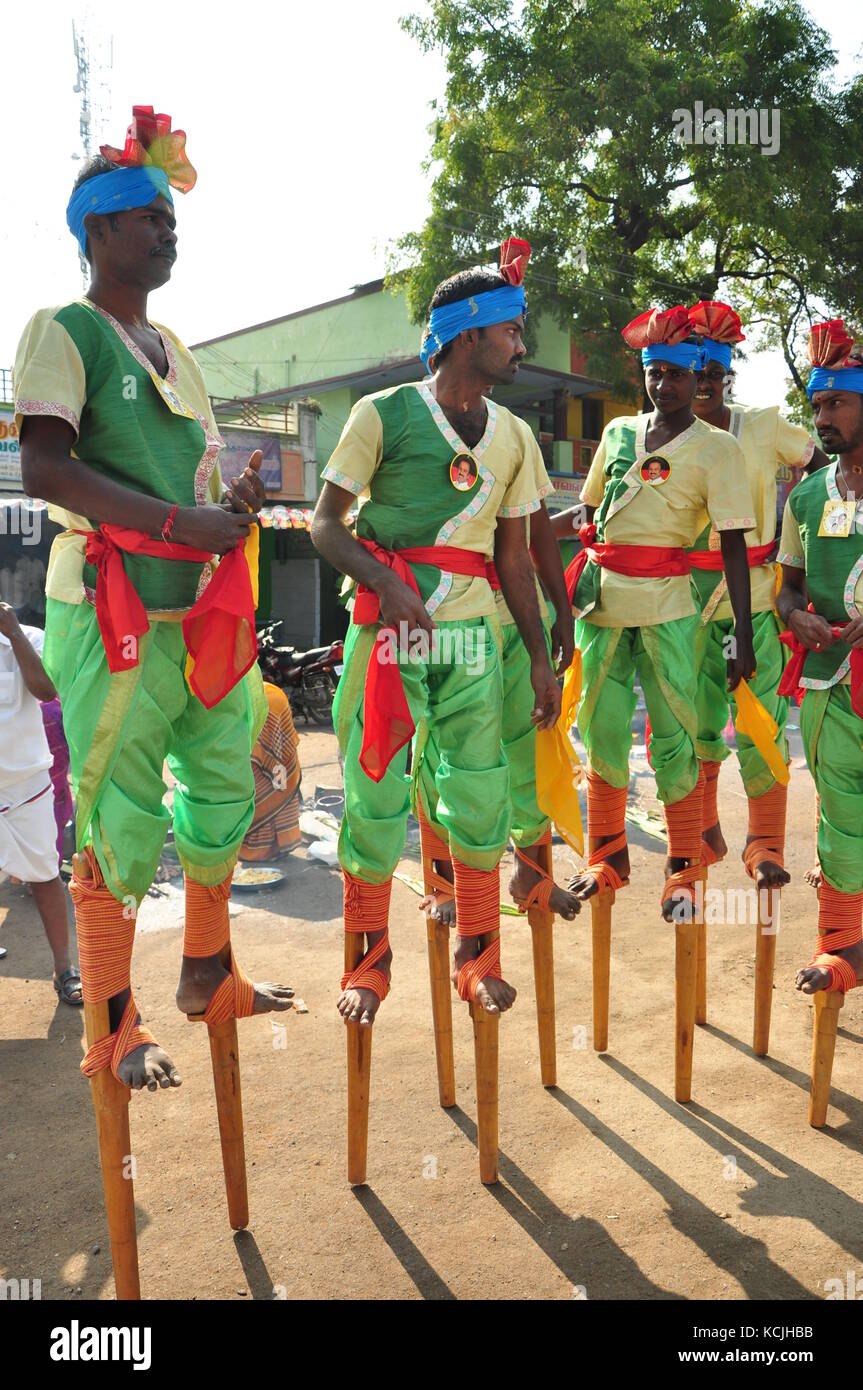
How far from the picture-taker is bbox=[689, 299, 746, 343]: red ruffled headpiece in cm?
386

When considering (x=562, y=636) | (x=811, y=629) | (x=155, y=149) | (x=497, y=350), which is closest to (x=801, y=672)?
(x=811, y=629)

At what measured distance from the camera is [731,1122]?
3.47 meters

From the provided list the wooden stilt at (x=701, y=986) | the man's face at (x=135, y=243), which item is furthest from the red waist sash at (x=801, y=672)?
the man's face at (x=135, y=243)

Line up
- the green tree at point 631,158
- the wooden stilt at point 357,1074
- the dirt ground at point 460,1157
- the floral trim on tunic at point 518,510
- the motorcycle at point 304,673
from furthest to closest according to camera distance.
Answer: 1. the green tree at point 631,158
2. the motorcycle at point 304,673
3. the floral trim on tunic at point 518,510
4. the wooden stilt at point 357,1074
5. the dirt ground at point 460,1157

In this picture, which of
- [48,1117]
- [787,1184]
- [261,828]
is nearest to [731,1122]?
[787,1184]

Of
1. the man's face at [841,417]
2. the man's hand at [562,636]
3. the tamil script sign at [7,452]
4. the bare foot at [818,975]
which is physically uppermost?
the tamil script sign at [7,452]

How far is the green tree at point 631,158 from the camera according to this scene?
1598 cm

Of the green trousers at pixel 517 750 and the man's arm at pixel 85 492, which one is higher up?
the man's arm at pixel 85 492

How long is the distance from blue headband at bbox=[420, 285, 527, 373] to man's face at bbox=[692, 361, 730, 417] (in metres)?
1.31

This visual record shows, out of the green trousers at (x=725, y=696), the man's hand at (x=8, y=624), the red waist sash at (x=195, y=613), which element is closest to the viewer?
the red waist sash at (x=195, y=613)

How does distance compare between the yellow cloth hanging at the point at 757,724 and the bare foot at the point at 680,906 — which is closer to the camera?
the bare foot at the point at 680,906

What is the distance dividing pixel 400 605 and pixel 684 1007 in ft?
6.11

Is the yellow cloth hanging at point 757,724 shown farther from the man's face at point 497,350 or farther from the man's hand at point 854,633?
the man's face at point 497,350

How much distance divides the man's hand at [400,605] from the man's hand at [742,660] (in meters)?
1.45
